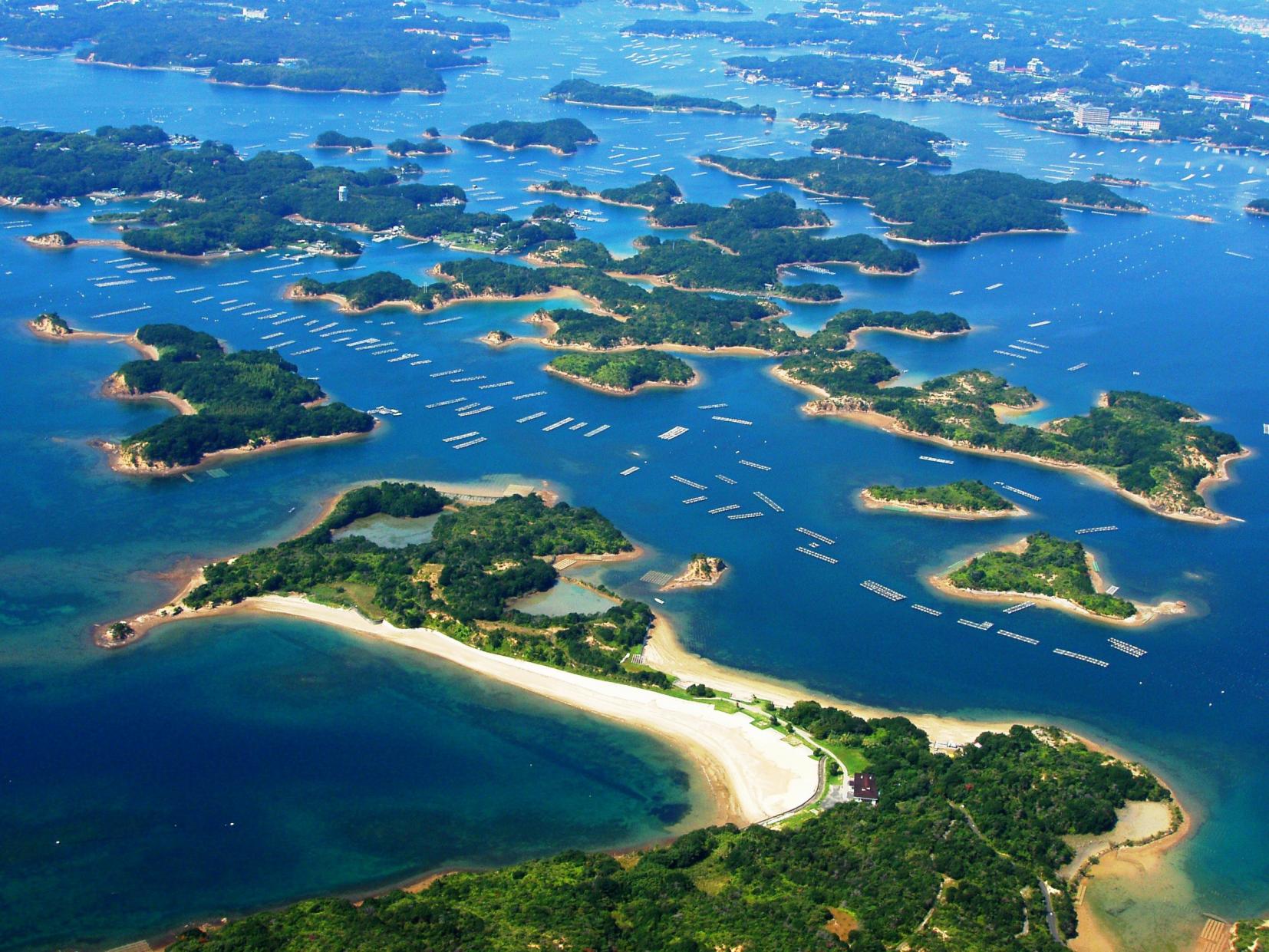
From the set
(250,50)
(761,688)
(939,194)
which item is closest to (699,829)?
(761,688)

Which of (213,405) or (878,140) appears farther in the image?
(878,140)

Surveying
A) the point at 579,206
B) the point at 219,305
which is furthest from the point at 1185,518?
the point at 579,206

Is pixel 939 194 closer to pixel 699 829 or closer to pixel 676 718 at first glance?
pixel 676 718

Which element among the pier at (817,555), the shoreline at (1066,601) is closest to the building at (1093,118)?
the shoreline at (1066,601)

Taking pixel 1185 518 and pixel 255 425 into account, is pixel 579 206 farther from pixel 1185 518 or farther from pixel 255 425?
pixel 1185 518

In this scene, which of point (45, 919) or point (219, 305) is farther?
point (219, 305)

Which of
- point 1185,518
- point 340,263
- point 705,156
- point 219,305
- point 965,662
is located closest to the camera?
point 965,662
